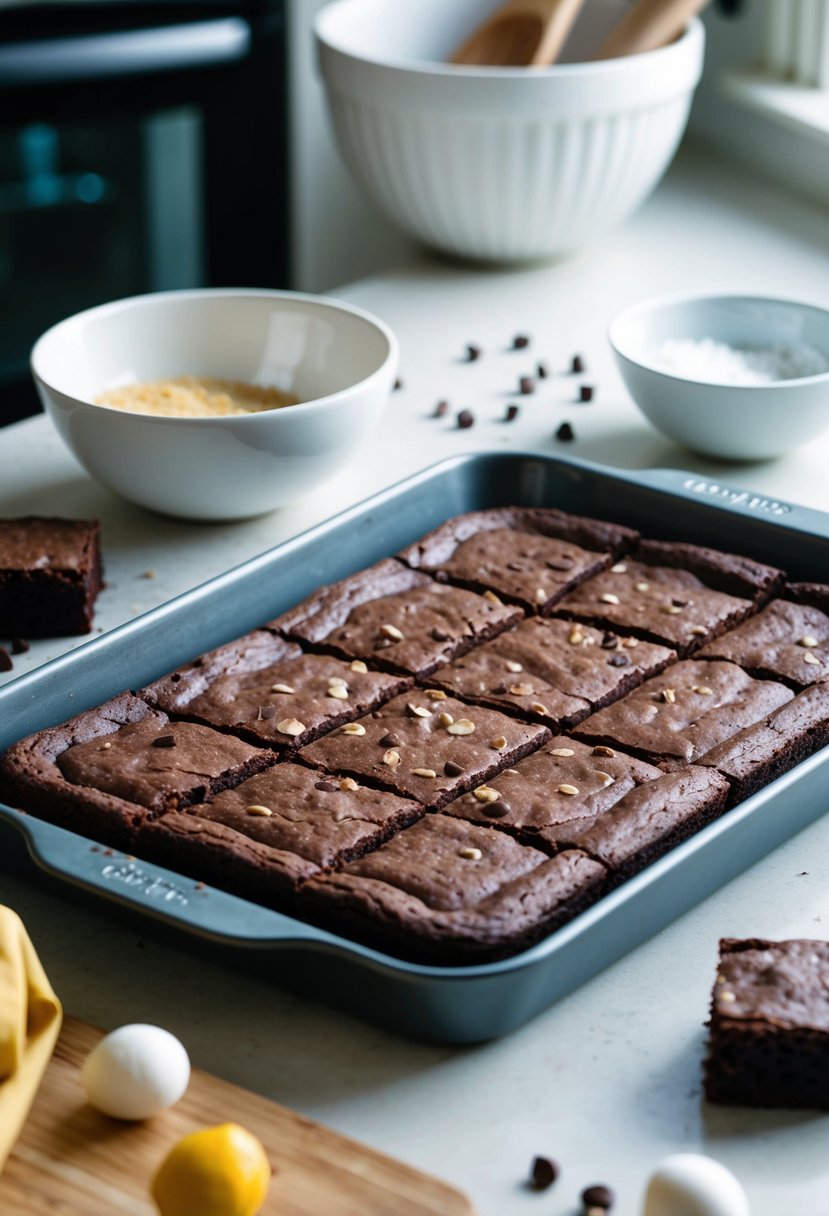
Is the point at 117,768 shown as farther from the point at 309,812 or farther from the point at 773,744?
the point at 773,744

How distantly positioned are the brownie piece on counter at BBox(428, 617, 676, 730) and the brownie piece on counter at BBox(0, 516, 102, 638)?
46cm

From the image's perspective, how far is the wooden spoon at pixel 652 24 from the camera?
118 inches

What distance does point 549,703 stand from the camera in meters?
1.86

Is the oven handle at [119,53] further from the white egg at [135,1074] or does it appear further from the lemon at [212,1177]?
the lemon at [212,1177]

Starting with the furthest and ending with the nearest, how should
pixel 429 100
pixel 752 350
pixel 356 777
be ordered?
1. pixel 429 100
2. pixel 752 350
3. pixel 356 777

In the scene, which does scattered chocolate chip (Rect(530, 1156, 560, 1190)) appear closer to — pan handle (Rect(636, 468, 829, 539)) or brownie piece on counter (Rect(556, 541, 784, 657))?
brownie piece on counter (Rect(556, 541, 784, 657))

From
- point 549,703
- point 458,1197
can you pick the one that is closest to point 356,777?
point 549,703

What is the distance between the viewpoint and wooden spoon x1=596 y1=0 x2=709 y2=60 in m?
3.00

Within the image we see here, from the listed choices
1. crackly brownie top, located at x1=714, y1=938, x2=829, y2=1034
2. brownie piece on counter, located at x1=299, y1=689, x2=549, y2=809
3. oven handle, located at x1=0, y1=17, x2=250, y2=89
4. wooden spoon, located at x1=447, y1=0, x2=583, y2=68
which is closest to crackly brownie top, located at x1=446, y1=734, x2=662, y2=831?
brownie piece on counter, located at x1=299, y1=689, x2=549, y2=809

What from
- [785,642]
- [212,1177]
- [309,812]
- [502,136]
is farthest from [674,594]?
[502,136]

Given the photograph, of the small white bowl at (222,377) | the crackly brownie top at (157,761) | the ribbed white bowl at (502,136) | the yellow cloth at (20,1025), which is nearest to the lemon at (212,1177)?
the yellow cloth at (20,1025)

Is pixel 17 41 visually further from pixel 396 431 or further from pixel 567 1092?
pixel 567 1092

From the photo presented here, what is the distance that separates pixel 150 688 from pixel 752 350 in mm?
1190

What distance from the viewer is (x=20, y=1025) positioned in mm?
1327
